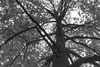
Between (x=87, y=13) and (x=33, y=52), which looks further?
(x=33, y=52)

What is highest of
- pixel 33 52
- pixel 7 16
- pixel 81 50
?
pixel 7 16

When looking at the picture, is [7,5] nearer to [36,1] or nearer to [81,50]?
[36,1]

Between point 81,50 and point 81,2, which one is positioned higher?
point 81,2

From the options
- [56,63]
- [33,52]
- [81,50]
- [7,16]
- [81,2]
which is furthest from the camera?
[81,50]

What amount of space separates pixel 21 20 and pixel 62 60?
2273mm

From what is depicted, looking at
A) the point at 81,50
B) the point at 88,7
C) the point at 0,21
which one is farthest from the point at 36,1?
the point at 81,50

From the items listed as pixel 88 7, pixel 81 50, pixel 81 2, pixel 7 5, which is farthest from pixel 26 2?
pixel 81 50

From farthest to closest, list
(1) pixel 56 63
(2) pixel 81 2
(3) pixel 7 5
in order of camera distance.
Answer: (2) pixel 81 2, (3) pixel 7 5, (1) pixel 56 63

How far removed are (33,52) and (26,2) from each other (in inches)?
80.5

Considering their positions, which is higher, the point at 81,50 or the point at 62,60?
the point at 62,60

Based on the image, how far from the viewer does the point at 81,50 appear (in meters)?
6.36

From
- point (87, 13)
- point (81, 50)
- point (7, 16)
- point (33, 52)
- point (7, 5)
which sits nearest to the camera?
point (7, 5)

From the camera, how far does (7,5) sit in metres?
3.69

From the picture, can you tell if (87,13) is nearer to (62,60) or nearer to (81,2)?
(81,2)
